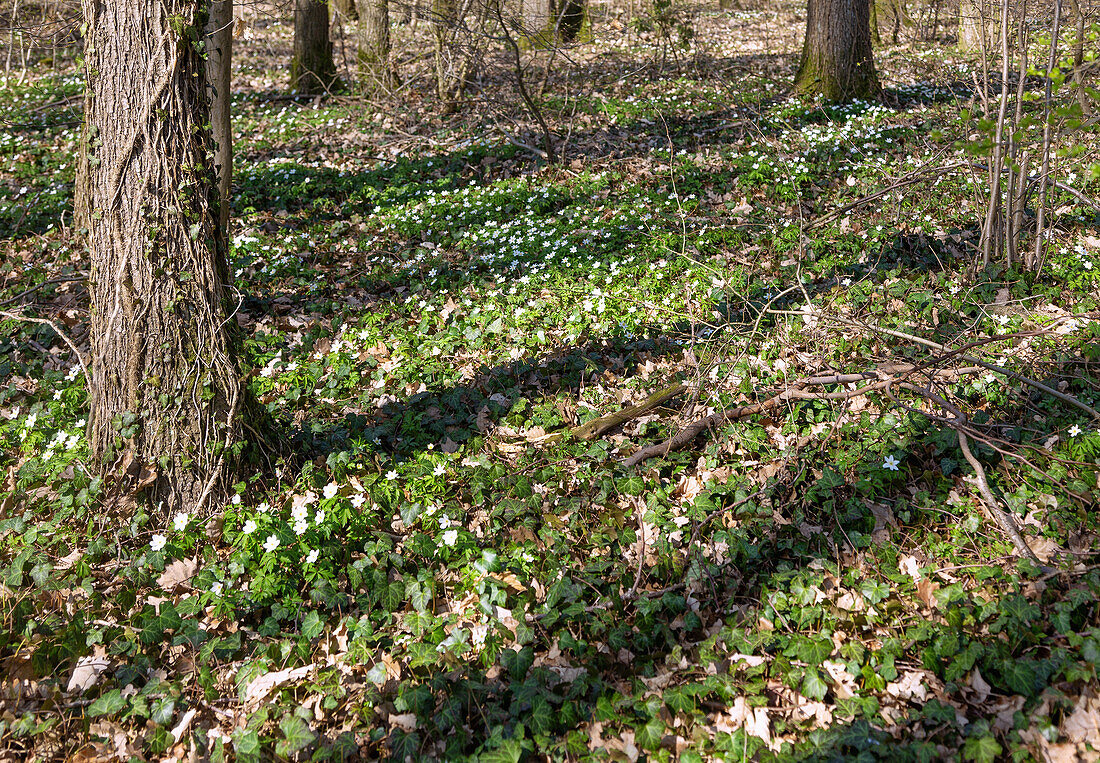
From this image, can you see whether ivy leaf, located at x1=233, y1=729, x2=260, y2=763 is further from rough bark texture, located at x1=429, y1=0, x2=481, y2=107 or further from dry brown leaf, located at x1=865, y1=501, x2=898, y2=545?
rough bark texture, located at x1=429, y1=0, x2=481, y2=107

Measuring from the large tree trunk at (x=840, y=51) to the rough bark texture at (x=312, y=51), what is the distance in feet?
24.6

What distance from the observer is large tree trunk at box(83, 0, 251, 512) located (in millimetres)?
3566

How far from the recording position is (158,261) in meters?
3.67

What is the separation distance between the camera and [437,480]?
4109 millimetres

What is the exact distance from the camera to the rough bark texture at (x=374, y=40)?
11406 mm

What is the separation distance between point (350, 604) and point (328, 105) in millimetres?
10425

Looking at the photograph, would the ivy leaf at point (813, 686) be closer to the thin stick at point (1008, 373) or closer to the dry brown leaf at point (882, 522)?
the dry brown leaf at point (882, 522)

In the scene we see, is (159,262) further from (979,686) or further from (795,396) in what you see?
(979,686)

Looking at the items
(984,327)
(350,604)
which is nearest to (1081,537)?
(984,327)

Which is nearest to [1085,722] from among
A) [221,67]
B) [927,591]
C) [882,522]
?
[927,591]

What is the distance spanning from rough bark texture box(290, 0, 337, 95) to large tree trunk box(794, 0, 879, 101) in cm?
750

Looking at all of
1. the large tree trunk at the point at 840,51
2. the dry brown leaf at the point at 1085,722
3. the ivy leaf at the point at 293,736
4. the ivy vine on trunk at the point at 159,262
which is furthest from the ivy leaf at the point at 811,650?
the large tree trunk at the point at 840,51

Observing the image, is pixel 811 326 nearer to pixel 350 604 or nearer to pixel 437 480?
pixel 437 480

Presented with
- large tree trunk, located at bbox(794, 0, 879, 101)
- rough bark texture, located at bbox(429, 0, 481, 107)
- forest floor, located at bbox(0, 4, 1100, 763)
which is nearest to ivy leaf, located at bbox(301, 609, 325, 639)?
forest floor, located at bbox(0, 4, 1100, 763)
